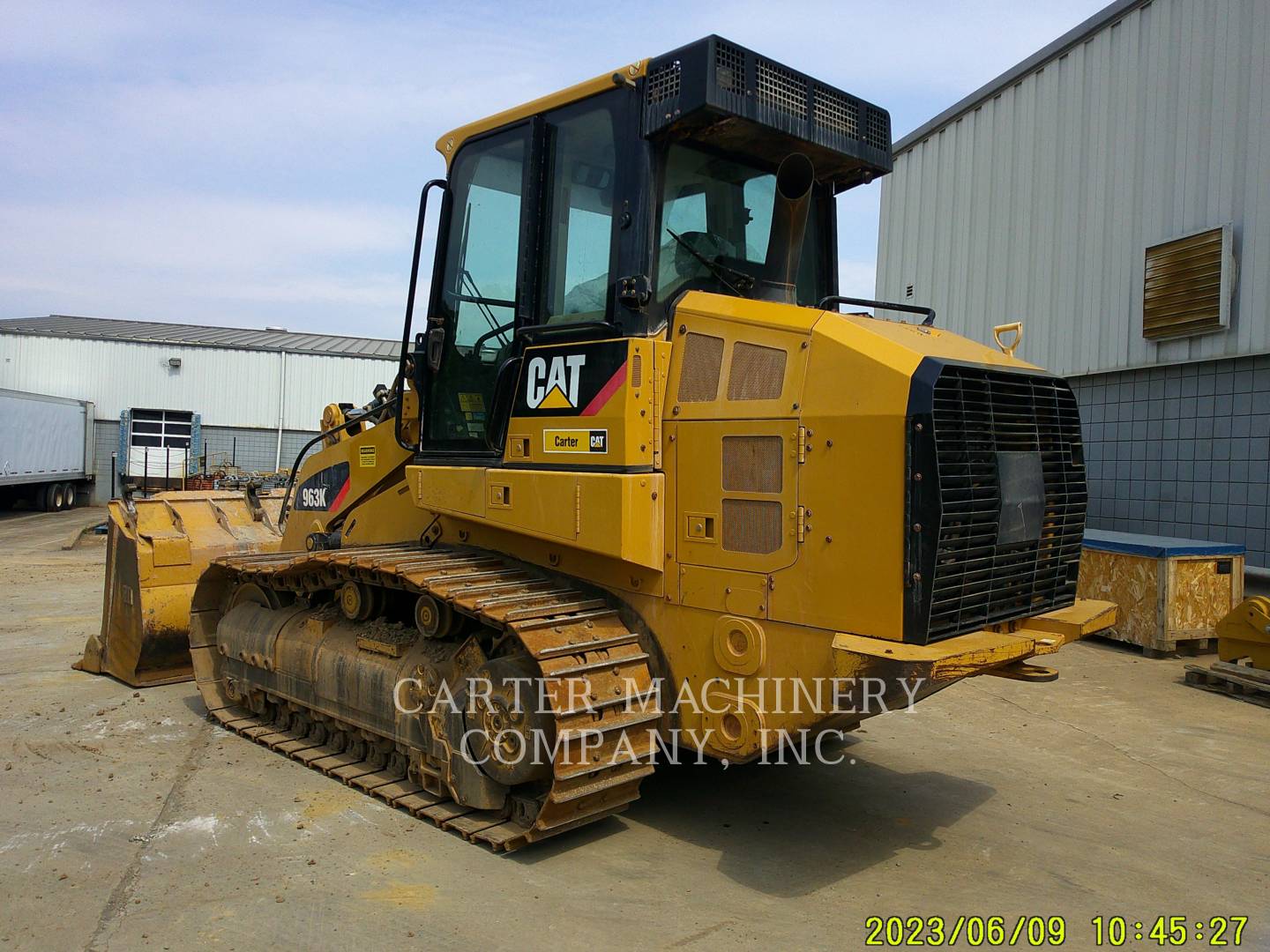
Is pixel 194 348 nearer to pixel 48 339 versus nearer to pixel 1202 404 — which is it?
pixel 48 339

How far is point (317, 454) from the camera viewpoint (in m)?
6.66

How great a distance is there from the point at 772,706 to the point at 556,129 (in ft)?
9.70

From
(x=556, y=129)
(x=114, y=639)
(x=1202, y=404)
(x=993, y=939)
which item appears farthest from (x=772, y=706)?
(x=1202, y=404)

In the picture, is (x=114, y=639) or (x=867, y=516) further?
(x=114, y=639)

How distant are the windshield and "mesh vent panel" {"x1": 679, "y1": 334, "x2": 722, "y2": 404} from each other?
12.4 inches

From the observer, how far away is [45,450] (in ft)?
79.1

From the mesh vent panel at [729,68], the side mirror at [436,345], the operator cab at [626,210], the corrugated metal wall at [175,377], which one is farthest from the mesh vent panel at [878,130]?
the corrugated metal wall at [175,377]

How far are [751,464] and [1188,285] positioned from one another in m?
8.09

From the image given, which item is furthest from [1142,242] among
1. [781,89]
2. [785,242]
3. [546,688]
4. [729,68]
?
[546,688]

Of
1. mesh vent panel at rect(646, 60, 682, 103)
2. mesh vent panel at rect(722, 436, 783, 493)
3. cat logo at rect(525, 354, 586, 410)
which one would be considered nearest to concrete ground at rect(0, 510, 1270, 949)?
mesh vent panel at rect(722, 436, 783, 493)

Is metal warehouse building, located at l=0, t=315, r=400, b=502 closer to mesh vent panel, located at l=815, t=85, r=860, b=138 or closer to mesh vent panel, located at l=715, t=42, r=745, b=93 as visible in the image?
mesh vent panel, located at l=815, t=85, r=860, b=138

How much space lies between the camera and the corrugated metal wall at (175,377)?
2828 centimetres

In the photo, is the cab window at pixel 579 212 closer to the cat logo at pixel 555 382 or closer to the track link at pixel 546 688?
the cat logo at pixel 555 382

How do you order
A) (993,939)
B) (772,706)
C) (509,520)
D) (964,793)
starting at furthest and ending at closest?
(964,793), (509,520), (772,706), (993,939)
